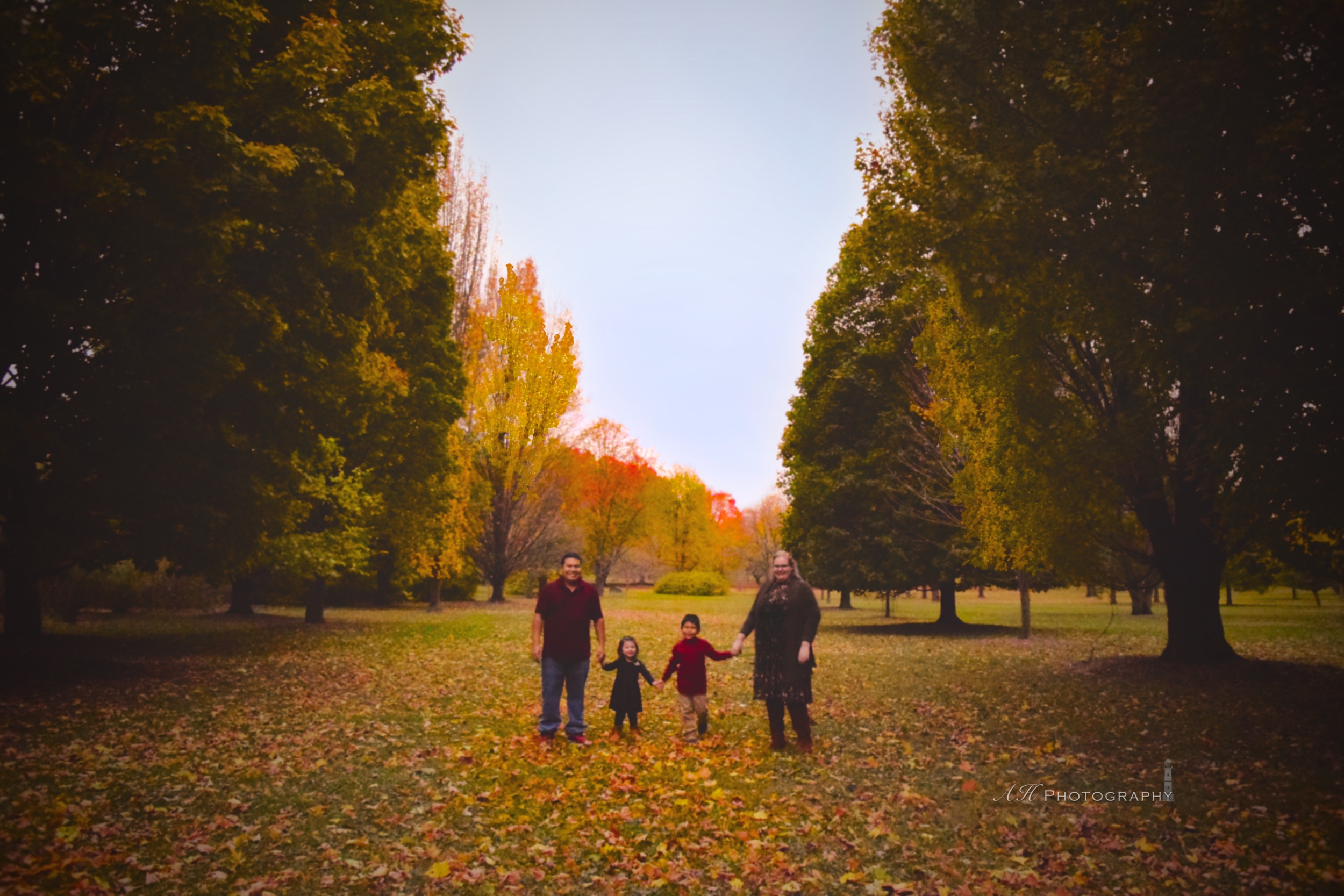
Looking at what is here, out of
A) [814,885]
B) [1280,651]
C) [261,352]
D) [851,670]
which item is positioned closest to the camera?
[814,885]

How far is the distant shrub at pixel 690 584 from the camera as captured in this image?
55562 millimetres

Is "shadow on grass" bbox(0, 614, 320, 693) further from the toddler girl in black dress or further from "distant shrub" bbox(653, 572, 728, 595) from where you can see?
"distant shrub" bbox(653, 572, 728, 595)

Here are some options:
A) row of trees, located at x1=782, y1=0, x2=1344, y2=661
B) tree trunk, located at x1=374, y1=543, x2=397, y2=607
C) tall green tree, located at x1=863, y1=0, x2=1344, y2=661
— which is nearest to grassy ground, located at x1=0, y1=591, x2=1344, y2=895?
row of trees, located at x1=782, y1=0, x2=1344, y2=661

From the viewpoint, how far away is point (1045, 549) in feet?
44.7

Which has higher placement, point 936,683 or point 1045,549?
point 1045,549

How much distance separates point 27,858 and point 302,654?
1088 cm

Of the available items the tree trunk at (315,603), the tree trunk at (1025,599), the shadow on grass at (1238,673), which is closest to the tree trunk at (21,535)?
the tree trunk at (315,603)

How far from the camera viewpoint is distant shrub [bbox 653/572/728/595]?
182 feet

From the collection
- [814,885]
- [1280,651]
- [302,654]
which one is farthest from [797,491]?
[814,885]

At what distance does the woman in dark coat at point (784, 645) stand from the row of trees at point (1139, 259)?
487 cm

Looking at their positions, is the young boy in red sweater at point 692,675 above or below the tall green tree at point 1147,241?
below

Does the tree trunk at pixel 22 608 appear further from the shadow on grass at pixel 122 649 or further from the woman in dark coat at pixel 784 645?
the woman in dark coat at pixel 784 645

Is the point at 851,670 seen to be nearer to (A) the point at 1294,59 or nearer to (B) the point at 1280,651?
(B) the point at 1280,651

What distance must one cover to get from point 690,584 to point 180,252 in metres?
48.1
